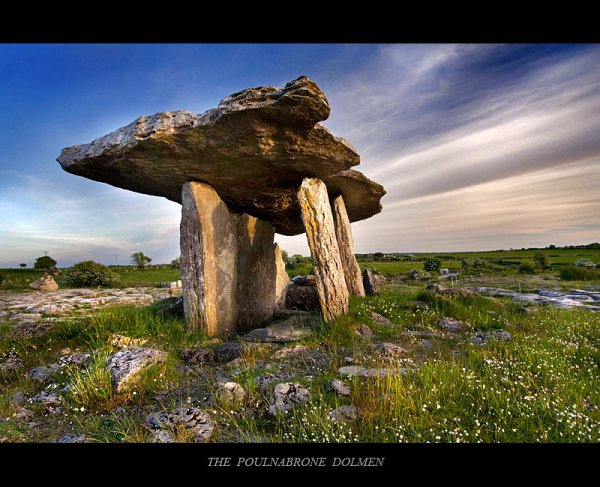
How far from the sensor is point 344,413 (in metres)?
3.24

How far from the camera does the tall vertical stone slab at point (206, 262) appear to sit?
24.8 feet

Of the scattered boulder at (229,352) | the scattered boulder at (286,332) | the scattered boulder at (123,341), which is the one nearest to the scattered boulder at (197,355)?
the scattered boulder at (229,352)

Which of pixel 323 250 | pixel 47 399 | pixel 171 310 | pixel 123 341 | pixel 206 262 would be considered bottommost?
pixel 47 399

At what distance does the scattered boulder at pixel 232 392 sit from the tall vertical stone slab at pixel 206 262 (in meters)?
3.64

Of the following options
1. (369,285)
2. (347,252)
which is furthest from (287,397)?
(369,285)

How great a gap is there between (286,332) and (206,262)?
8.60ft

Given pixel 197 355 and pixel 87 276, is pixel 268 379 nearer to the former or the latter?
pixel 197 355

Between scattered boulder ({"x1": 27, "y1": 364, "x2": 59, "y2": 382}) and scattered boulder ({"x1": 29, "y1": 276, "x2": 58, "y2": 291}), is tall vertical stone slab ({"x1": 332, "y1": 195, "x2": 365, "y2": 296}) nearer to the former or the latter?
scattered boulder ({"x1": 27, "y1": 364, "x2": 59, "y2": 382})

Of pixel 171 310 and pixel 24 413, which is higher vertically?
pixel 171 310

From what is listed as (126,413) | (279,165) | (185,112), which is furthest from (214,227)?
(126,413)

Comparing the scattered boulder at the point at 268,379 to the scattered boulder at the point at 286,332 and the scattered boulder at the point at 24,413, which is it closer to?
the scattered boulder at the point at 286,332

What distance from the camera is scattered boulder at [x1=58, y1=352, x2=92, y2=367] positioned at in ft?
17.5
